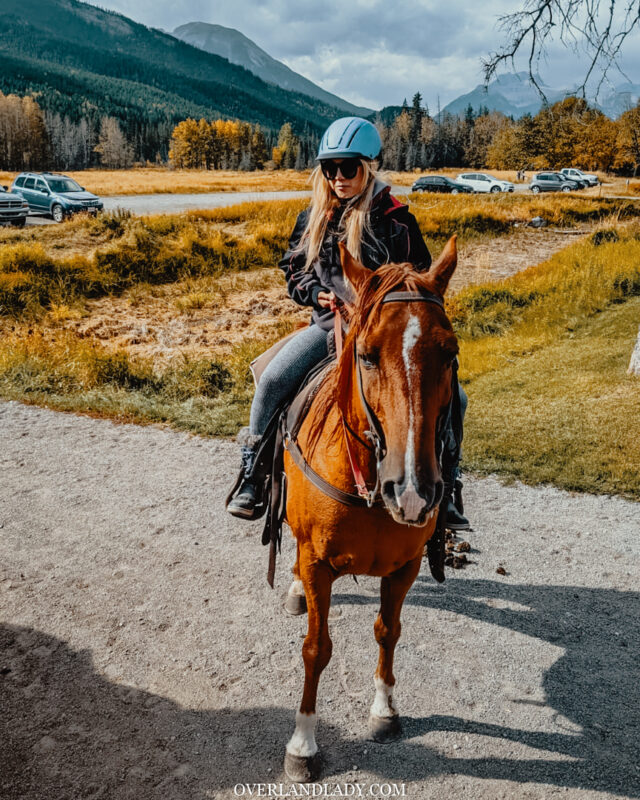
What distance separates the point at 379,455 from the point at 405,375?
34 centimetres

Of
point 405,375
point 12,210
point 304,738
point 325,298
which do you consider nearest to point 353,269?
point 405,375

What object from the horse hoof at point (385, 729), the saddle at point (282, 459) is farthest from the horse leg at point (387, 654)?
the saddle at point (282, 459)

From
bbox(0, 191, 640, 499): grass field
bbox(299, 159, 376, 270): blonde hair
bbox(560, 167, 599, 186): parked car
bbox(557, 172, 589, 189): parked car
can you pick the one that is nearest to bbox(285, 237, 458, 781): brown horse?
bbox(299, 159, 376, 270): blonde hair

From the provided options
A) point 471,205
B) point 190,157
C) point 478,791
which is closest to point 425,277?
point 478,791

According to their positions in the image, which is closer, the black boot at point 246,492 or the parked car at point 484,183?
the black boot at point 246,492

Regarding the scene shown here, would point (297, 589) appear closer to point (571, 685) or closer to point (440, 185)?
point (571, 685)

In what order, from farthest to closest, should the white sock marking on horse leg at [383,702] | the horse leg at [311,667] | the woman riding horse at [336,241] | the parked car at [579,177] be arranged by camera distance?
the parked car at [579,177] → the white sock marking on horse leg at [383,702] → the woman riding horse at [336,241] → the horse leg at [311,667]

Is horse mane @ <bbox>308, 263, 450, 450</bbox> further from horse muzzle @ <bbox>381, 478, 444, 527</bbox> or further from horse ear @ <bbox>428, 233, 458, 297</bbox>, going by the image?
horse muzzle @ <bbox>381, 478, 444, 527</bbox>

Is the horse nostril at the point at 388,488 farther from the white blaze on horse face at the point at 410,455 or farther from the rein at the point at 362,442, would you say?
the rein at the point at 362,442

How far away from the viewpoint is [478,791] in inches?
115

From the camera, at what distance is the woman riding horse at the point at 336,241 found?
3127 mm

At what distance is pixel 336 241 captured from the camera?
3252mm

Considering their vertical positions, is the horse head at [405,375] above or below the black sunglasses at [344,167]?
below

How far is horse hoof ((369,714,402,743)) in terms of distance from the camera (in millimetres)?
3203
